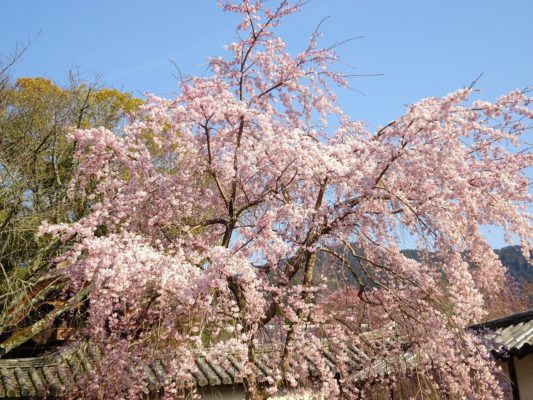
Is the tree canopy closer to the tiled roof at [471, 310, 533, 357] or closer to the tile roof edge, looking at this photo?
the tiled roof at [471, 310, 533, 357]

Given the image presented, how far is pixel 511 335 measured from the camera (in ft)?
30.4

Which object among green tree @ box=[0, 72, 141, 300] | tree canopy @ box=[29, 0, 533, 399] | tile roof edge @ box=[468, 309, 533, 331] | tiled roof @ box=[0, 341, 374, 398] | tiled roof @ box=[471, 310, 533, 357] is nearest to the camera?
tree canopy @ box=[29, 0, 533, 399]

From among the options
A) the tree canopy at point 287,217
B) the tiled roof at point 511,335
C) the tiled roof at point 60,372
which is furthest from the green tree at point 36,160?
the tiled roof at point 511,335

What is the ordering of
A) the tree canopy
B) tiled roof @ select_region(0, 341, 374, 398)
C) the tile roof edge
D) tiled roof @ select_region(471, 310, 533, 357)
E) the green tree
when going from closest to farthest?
the tree canopy, tiled roof @ select_region(471, 310, 533, 357), tiled roof @ select_region(0, 341, 374, 398), the tile roof edge, the green tree

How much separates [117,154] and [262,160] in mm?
1758

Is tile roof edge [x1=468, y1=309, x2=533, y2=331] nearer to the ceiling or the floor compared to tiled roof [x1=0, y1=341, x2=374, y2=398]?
nearer to the ceiling

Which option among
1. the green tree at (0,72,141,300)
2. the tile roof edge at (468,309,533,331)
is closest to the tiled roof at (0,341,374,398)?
the green tree at (0,72,141,300)

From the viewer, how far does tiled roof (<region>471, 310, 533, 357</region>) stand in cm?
848

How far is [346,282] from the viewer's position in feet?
23.8

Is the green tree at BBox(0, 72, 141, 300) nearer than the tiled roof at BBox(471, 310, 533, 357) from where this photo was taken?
No

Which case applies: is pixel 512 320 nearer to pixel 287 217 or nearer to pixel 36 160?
pixel 287 217

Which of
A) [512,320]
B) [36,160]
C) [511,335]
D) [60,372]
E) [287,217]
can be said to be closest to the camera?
[287,217]

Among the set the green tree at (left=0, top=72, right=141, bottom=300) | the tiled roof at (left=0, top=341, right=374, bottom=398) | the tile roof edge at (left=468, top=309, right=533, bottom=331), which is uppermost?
the green tree at (left=0, top=72, right=141, bottom=300)

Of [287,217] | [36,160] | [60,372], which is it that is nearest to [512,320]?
[287,217]
